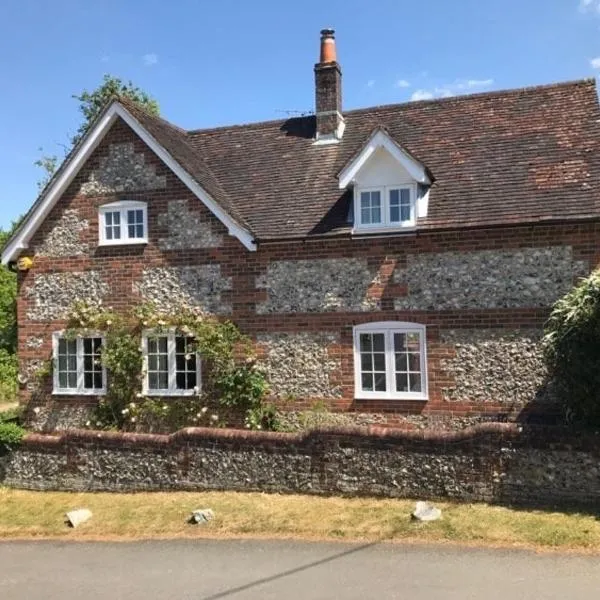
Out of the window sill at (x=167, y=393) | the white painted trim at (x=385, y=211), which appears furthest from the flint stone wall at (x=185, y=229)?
the window sill at (x=167, y=393)

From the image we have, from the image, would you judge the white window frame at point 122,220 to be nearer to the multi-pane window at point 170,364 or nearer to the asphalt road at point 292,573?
the multi-pane window at point 170,364

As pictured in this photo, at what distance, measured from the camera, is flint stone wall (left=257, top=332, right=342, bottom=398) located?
14.2 meters

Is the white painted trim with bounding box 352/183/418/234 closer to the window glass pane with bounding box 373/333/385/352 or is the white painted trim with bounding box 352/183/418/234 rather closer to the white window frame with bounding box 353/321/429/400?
the white window frame with bounding box 353/321/429/400

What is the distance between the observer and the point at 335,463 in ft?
37.1

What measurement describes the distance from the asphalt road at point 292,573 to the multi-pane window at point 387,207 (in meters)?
7.08

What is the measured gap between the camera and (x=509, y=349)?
1293cm

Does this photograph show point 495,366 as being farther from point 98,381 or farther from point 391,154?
point 98,381

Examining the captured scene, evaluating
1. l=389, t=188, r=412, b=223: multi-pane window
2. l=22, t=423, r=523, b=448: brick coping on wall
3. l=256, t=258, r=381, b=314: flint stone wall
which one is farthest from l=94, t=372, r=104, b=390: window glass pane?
l=389, t=188, r=412, b=223: multi-pane window

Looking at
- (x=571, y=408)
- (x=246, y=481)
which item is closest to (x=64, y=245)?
(x=246, y=481)

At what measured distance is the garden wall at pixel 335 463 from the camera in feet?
32.8

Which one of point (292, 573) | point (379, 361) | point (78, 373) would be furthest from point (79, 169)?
point (292, 573)

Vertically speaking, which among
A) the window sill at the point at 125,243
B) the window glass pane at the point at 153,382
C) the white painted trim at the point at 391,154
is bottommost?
the window glass pane at the point at 153,382

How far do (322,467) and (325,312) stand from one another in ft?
12.8

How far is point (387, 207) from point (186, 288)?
4973 mm
